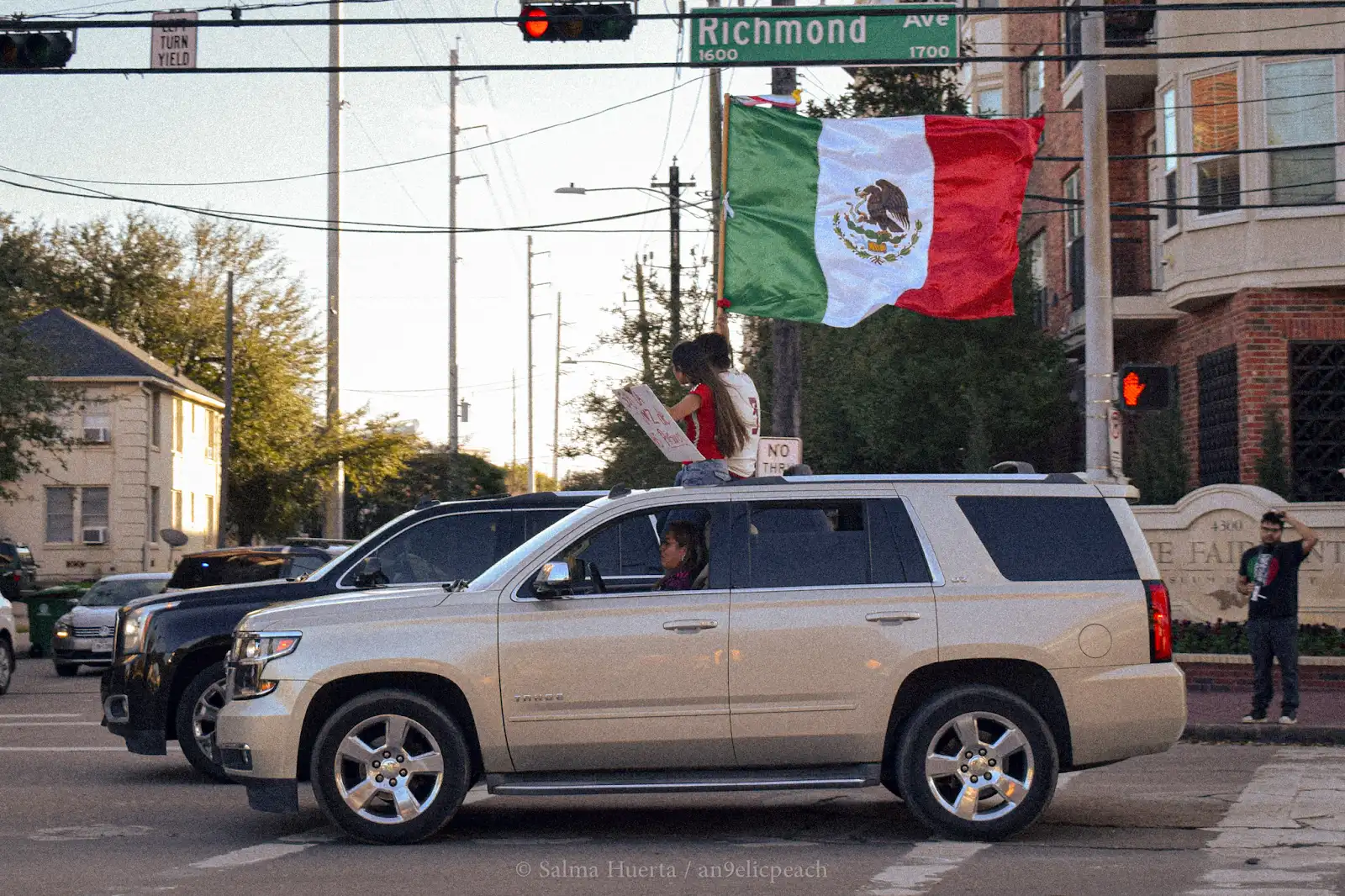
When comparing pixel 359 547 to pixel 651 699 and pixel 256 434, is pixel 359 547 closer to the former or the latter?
pixel 651 699

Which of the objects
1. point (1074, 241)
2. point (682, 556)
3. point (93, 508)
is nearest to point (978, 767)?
point (682, 556)

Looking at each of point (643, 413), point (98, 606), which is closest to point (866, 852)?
point (643, 413)

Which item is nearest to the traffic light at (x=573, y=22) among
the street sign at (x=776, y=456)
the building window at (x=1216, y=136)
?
the street sign at (x=776, y=456)

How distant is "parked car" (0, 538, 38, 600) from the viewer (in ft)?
128

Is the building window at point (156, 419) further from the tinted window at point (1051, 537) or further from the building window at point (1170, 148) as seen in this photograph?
the tinted window at point (1051, 537)

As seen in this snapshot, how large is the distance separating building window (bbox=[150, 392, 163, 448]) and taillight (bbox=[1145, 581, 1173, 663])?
49757 millimetres

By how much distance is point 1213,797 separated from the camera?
10250 millimetres

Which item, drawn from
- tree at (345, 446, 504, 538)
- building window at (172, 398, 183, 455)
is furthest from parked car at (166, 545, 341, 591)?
building window at (172, 398, 183, 455)

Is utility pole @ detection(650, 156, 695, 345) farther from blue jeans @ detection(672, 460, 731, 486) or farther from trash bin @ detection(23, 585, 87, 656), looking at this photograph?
blue jeans @ detection(672, 460, 731, 486)

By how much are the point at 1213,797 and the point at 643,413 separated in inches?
164

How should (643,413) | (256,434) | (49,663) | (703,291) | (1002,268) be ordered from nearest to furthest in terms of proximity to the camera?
(643,413) → (1002,268) → (49,663) → (703,291) → (256,434)

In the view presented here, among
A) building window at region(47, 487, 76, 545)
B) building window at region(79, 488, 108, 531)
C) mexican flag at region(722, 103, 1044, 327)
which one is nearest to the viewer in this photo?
mexican flag at region(722, 103, 1044, 327)

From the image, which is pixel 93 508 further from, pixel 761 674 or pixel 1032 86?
pixel 761 674

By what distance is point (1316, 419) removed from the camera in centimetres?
2167
